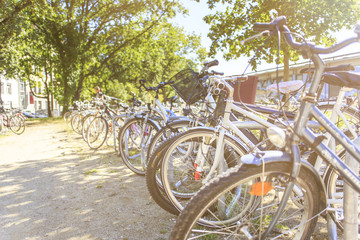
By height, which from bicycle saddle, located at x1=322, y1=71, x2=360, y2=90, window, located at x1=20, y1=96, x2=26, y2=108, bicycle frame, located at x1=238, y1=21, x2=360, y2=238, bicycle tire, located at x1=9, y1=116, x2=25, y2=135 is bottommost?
bicycle tire, located at x1=9, y1=116, x2=25, y2=135

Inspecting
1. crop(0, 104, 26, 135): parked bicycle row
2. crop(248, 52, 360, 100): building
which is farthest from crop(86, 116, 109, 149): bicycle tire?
crop(0, 104, 26, 135): parked bicycle row

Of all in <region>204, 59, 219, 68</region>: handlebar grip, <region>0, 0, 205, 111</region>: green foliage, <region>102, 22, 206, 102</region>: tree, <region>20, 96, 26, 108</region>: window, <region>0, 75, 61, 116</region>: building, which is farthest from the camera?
<region>20, 96, 26, 108</region>: window

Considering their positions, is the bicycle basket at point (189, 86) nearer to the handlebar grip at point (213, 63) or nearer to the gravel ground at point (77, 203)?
the handlebar grip at point (213, 63)

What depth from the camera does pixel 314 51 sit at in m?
1.56

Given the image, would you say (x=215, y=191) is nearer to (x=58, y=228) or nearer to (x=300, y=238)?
(x=300, y=238)

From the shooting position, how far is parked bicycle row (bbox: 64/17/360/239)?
1.57 metres

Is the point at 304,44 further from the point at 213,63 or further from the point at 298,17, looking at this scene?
the point at 298,17

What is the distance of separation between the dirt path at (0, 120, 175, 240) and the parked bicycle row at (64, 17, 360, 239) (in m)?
0.36

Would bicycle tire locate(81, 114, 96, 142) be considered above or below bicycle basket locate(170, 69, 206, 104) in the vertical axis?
below

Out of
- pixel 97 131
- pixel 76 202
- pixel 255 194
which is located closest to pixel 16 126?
pixel 97 131

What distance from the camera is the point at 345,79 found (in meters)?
1.73

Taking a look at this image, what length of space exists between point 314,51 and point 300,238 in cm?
114

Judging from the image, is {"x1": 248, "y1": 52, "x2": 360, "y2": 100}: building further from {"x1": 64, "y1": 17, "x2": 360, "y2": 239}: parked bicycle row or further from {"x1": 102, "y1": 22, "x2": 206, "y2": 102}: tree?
{"x1": 102, "y1": 22, "x2": 206, "y2": 102}: tree

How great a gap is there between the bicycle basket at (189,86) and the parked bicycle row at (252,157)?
0.04 feet
